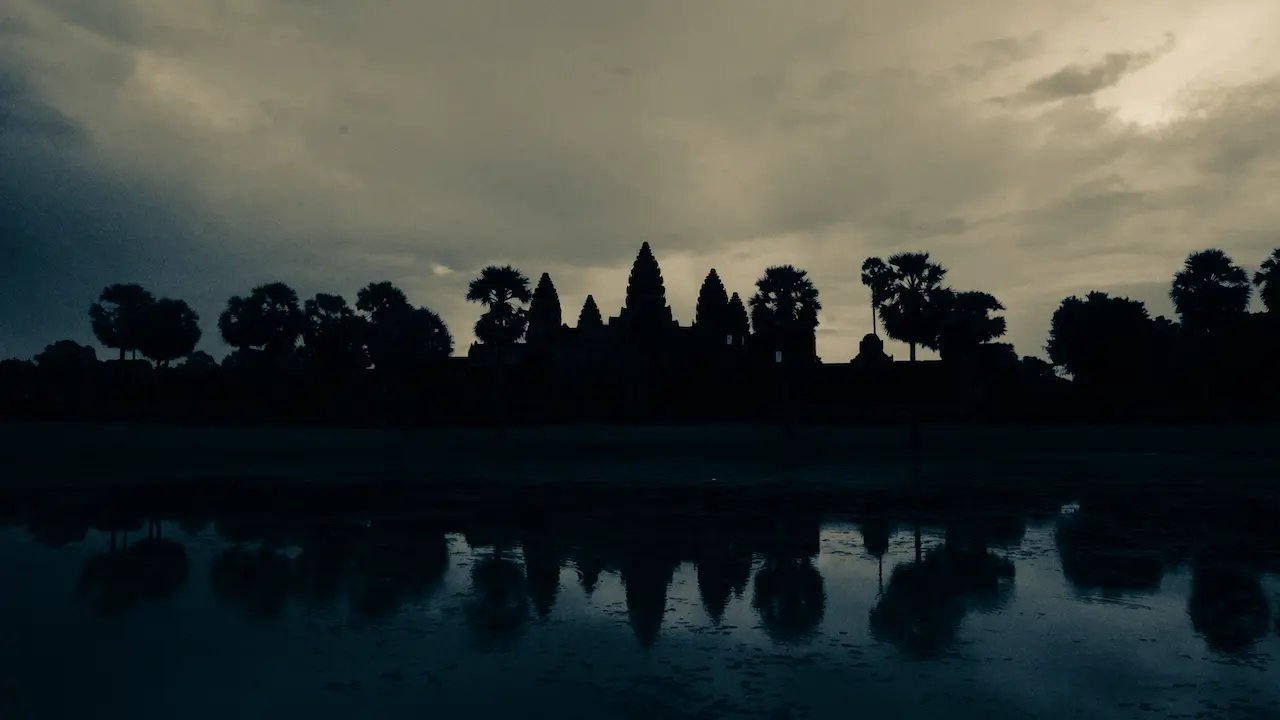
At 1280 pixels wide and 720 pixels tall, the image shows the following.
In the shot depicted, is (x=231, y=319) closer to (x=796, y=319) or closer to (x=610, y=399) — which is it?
(x=610, y=399)

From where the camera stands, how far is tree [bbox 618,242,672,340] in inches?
3831

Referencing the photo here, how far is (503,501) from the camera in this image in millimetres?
14680

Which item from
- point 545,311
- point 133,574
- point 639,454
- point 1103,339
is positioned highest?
point 545,311

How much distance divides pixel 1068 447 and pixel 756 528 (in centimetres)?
2517

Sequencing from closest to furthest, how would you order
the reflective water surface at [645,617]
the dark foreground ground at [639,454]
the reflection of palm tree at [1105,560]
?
1. the reflective water surface at [645,617]
2. the reflection of palm tree at [1105,560]
3. the dark foreground ground at [639,454]

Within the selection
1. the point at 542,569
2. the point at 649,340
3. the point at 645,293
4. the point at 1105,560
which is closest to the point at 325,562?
the point at 542,569

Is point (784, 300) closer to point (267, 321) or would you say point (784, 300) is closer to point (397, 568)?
point (267, 321)

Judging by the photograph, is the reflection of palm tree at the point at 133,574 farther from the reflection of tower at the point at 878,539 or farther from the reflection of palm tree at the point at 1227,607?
the reflection of palm tree at the point at 1227,607

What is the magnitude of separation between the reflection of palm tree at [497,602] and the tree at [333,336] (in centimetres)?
6913

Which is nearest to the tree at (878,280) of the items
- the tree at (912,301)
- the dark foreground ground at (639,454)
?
the tree at (912,301)

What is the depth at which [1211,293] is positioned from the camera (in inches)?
2142

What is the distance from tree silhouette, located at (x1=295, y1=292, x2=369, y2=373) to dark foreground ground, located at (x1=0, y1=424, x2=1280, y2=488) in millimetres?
31995

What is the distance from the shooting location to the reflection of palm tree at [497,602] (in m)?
6.31

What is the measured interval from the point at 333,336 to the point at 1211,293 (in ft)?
225
